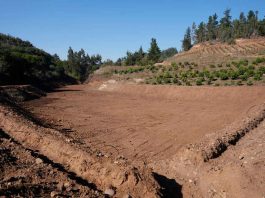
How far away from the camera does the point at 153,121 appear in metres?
18.7

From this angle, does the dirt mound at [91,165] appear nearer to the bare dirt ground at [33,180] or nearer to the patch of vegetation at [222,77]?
the bare dirt ground at [33,180]

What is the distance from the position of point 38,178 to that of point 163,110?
1577cm

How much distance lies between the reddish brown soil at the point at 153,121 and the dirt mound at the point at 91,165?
190 cm

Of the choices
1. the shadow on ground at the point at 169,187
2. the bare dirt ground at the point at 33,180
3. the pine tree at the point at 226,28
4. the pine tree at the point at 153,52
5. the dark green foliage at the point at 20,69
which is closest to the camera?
the bare dirt ground at the point at 33,180

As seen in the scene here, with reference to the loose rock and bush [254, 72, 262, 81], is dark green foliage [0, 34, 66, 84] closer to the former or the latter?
bush [254, 72, 262, 81]

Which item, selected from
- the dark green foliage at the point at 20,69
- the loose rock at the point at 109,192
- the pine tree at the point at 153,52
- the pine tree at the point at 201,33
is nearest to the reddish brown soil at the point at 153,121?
the loose rock at the point at 109,192

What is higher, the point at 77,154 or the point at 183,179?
the point at 77,154

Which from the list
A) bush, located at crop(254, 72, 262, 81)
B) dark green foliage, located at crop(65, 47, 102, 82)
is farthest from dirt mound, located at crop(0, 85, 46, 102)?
dark green foliage, located at crop(65, 47, 102, 82)

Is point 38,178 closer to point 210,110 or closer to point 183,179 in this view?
point 183,179

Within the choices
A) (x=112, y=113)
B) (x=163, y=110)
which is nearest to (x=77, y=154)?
(x=112, y=113)

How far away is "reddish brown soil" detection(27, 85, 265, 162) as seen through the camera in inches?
526

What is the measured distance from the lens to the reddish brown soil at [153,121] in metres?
13.4

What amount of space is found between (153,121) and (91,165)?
9.50 m

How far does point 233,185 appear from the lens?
8.80 meters
